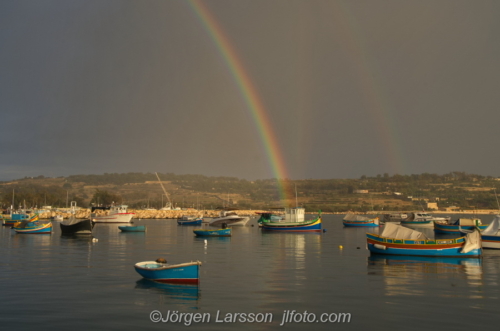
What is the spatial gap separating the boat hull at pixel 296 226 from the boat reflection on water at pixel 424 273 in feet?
125

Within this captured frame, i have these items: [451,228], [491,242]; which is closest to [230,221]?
[451,228]

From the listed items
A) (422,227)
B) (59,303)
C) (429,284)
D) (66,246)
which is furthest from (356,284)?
(422,227)

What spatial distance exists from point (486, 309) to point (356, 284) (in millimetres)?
8039

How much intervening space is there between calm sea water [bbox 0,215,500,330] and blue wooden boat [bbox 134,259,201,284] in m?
0.47

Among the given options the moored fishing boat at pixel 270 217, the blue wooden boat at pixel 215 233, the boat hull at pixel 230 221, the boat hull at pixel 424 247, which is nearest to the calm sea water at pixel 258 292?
the boat hull at pixel 424 247

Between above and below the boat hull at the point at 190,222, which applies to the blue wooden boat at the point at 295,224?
above

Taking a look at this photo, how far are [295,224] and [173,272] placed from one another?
57.3m

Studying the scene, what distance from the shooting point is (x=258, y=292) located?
992 inches

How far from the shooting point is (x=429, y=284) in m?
28.2

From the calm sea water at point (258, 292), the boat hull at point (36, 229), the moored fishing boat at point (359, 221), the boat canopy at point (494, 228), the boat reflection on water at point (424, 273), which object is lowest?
the moored fishing boat at point (359, 221)

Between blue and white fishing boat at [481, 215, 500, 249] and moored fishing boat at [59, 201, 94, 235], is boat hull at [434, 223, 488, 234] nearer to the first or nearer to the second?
blue and white fishing boat at [481, 215, 500, 249]

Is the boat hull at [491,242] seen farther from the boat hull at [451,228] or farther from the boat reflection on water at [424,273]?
the boat hull at [451,228]

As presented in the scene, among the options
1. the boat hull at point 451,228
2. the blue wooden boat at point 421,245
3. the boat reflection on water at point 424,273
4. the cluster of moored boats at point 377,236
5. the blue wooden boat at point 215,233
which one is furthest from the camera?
the boat hull at point 451,228

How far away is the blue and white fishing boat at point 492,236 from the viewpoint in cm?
4944
